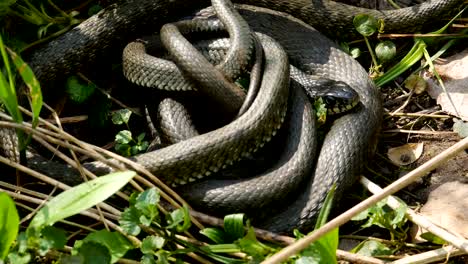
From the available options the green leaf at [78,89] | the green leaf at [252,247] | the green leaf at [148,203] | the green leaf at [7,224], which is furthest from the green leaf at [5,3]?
the green leaf at [252,247]

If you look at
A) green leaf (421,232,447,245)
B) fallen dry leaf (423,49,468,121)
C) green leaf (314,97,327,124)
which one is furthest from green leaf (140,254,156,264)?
fallen dry leaf (423,49,468,121)

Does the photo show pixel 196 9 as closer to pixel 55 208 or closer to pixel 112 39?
pixel 112 39

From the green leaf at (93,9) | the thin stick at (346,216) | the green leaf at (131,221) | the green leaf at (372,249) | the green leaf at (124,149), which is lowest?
the green leaf at (372,249)

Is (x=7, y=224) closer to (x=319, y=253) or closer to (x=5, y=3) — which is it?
(x=319, y=253)

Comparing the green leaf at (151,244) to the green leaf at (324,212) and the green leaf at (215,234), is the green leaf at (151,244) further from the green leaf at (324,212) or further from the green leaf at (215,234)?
the green leaf at (324,212)

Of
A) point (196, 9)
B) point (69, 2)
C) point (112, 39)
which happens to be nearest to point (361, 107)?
point (196, 9)

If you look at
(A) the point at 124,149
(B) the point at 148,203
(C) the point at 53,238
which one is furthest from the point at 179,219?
(A) the point at 124,149
